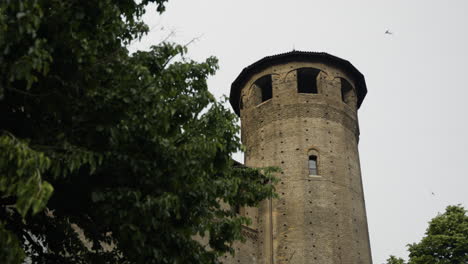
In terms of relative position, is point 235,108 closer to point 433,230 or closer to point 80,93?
point 433,230

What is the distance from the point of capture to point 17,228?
20.9 ft

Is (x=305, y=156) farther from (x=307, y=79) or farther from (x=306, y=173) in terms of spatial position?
(x=307, y=79)

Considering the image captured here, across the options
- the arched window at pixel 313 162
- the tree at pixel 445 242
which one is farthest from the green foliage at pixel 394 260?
the arched window at pixel 313 162

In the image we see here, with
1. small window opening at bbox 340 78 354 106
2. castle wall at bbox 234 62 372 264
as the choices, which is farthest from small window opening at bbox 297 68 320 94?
small window opening at bbox 340 78 354 106

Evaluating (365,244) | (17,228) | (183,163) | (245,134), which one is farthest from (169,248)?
(245,134)

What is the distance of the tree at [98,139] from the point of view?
4.91m

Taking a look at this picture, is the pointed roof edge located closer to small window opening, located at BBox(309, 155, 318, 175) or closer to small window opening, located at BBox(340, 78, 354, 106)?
small window opening, located at BBox(340, 78, 354, 106)

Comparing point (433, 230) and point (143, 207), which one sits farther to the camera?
point (433, 230)

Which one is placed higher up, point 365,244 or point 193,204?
point 365,244

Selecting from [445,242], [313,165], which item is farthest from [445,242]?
[313,165]

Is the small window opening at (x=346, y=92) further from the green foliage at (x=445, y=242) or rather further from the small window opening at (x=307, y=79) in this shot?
the green foliage at (x=445, y=242)

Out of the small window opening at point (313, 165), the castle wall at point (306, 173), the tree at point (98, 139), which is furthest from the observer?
the small window opening at point (313, 165)

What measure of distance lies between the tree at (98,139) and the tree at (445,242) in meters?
15.7

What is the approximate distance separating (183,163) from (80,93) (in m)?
1.40
